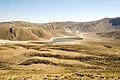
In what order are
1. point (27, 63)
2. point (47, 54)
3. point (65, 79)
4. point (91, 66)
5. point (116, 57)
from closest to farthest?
point (65, 79), point (91, 66), point (27, 63), point (116, 57), point (47, 54)

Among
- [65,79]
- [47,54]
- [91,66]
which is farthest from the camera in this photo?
[47,54]

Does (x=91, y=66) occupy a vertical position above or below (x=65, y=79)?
below

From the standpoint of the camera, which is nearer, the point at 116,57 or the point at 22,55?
the point at 116,57

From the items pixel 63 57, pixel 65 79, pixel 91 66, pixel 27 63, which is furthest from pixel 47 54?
pixel 65 79

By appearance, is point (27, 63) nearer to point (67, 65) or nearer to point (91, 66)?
point (67, 65)

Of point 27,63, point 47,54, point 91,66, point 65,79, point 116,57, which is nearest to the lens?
point 65,79

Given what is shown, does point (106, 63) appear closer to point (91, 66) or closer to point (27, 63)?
point (91, 66)

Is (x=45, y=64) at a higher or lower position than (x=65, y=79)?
lower

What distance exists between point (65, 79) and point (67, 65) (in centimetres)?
3685

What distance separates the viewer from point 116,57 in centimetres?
8750

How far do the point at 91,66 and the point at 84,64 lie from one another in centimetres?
405

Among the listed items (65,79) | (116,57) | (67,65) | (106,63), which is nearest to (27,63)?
(67,65)

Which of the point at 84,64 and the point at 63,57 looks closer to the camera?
the point at 84,64

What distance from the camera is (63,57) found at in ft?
299
